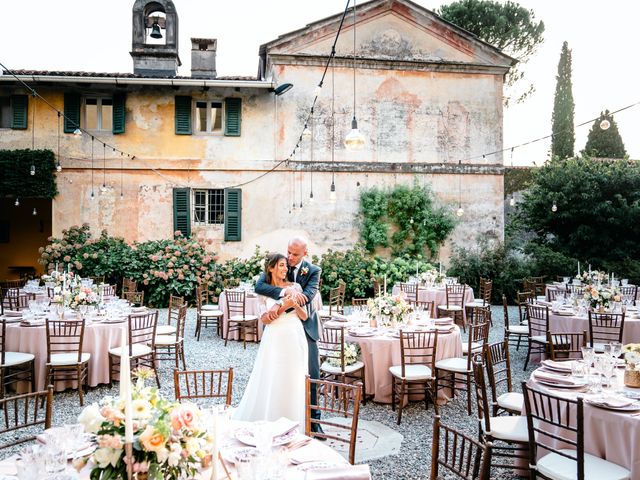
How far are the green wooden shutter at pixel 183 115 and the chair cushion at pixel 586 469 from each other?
46.8 ft

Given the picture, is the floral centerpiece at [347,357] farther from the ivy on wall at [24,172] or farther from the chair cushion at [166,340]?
the ivy on wall at [24,172]

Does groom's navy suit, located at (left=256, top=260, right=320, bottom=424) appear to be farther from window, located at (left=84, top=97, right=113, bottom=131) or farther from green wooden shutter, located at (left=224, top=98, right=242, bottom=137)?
window, located at (left=84, top=97, right=113, bottom=131)

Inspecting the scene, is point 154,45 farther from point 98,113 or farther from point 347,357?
point 347,357

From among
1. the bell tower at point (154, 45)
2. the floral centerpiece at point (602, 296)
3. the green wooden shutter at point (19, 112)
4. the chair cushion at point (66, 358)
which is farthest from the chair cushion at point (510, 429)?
the bell tower at point (154, 45)

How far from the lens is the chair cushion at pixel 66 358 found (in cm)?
651

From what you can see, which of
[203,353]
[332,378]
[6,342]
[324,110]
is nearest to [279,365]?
[332,378]

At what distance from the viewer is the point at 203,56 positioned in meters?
18.2

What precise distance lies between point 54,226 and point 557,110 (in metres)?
24.0

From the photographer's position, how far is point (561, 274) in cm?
1566

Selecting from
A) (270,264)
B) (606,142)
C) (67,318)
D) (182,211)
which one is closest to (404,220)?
(182,211)

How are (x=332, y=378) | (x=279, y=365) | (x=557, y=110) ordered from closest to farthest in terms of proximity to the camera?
1. (x=279, y=365)
2. (x=332, y=378)
3. (x=557, y=110)

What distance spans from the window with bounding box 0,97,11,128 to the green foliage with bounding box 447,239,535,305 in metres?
14.3

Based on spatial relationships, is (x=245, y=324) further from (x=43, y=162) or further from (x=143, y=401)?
(x=43, y=162)

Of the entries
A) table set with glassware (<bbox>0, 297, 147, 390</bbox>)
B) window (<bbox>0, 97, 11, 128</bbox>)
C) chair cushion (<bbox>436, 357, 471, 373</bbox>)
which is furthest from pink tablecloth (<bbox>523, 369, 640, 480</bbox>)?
window (<bbox>0, 97, 11, 128</bbox>)
